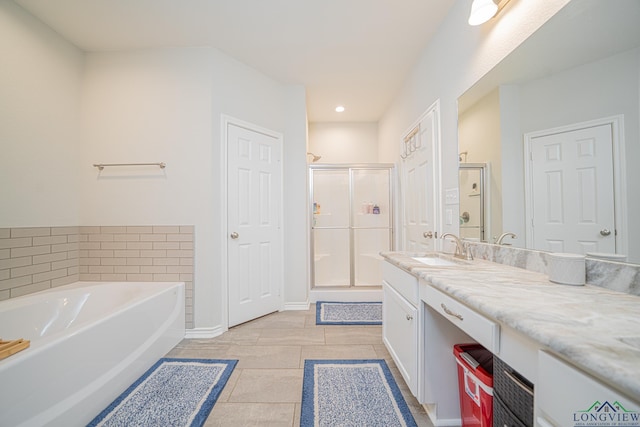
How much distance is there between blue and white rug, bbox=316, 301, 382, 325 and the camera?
253 centimetres

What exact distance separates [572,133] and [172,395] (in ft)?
7.93

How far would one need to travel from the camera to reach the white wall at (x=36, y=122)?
1.81 meters

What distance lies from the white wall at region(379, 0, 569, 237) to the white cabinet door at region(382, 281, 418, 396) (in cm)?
75

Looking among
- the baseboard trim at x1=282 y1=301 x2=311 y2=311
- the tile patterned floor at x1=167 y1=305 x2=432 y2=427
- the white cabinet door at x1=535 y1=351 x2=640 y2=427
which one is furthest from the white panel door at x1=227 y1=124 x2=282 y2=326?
the white cabinet door at x1=535 y1=351 x2=640 y2=427

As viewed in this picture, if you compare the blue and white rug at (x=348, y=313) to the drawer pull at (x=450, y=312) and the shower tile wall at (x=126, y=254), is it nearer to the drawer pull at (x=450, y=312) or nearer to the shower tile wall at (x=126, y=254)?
the shower tile wall at (x=126, y=254)

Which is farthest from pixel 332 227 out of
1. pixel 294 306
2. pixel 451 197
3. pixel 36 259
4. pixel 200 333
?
pixel 36 259

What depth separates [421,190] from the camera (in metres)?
2.42

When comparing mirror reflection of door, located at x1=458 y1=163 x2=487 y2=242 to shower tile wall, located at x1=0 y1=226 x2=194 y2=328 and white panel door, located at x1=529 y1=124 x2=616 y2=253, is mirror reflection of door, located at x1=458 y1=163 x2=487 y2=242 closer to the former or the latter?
white panel door, located at x1=529 y1=124 x2=616 y2=253

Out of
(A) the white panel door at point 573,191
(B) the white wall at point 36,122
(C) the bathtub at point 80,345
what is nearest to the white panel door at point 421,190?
(A) the white panel door at point 573,191

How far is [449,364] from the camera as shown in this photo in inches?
49.1

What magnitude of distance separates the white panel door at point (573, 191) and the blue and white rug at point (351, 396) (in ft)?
3.76

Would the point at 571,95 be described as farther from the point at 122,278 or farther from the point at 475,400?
the point at 122,278

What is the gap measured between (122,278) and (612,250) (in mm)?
3253

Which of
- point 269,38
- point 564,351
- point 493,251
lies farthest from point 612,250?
point 269,38
